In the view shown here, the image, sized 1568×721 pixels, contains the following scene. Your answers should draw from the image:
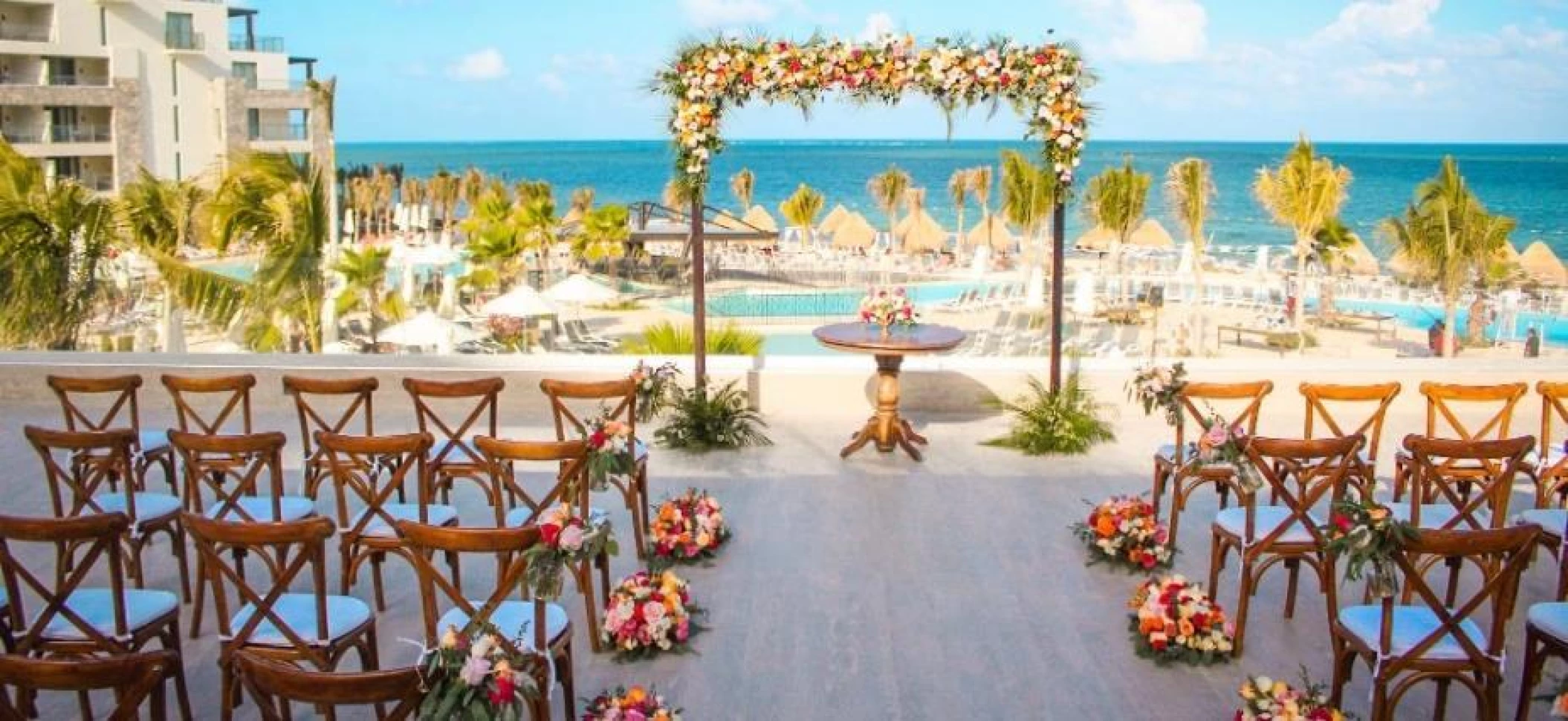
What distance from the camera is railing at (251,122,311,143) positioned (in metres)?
53.4

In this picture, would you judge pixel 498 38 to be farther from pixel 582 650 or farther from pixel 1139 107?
pixel 582 650

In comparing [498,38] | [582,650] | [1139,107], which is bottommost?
[582,650]

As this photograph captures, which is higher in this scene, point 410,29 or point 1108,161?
point 410,29

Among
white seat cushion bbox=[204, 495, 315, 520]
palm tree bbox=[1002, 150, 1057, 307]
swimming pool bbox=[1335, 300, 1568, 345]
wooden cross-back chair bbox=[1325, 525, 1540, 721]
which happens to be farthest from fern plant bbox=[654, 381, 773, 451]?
swimming pool bbox=[1335, 300, 1568, 345]

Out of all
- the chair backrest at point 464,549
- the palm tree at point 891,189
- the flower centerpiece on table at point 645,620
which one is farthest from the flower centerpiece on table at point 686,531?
the palm tree at point 891,189

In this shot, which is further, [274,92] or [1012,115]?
[274,92]

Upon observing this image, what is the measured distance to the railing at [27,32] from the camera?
47.6 m

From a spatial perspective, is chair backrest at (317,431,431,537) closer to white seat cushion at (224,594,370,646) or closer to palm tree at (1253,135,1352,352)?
white seat cushion at (224,594,370,646)

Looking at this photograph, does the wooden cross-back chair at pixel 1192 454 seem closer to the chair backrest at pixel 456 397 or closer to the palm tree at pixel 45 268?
the chair backrest at pixel 456 397

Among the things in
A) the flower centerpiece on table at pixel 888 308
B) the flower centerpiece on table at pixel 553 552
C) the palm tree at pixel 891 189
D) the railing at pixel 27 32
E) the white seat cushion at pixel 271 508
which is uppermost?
the railing at pixel 27 32

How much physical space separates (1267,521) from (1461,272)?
11.6 meters

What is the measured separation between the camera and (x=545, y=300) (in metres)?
17.0

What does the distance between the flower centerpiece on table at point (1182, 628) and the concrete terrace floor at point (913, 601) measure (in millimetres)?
64

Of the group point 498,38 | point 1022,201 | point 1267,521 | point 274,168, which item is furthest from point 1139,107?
point 498,38
